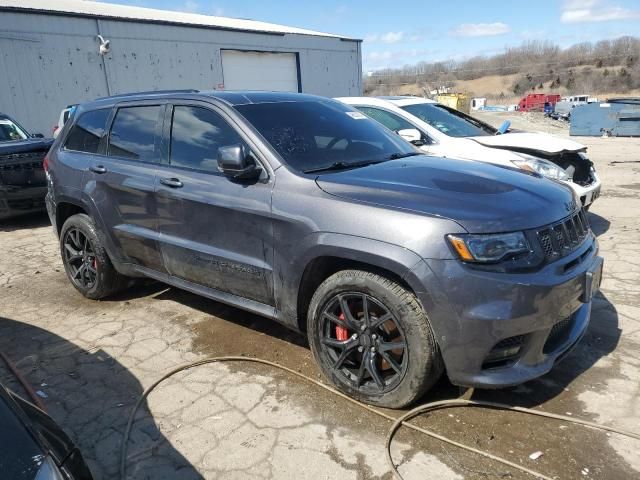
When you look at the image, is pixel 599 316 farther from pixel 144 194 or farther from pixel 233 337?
pixel 144 194

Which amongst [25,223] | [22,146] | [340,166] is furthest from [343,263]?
[25,223]

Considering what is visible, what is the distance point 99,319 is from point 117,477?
84.4 inches

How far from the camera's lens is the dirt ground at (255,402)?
2.54m

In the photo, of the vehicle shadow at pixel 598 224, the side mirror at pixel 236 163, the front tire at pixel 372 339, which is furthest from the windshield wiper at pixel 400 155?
the vehicle shadow at pixel 598 224

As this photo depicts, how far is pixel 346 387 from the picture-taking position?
119 inches

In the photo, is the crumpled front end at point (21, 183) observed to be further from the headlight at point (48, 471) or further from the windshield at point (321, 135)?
the headlight at point (48, 471)

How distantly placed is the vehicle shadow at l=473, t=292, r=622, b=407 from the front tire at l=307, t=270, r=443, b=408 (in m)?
0.53

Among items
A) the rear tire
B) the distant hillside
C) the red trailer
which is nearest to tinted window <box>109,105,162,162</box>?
the rear tire

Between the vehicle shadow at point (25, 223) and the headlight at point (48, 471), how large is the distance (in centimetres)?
752

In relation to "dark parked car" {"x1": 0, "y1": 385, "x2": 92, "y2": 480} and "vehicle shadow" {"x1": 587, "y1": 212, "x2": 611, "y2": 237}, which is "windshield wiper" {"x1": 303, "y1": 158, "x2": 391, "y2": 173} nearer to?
"dark parked car" {"x1": 0, "y1": 385, "x2": 92, "y2": 480}

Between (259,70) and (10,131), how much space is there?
15.1 m

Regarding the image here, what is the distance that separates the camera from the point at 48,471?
1.58 metres

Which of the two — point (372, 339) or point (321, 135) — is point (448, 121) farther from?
point (372, 339)

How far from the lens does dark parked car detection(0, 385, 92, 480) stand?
155 centimetres
